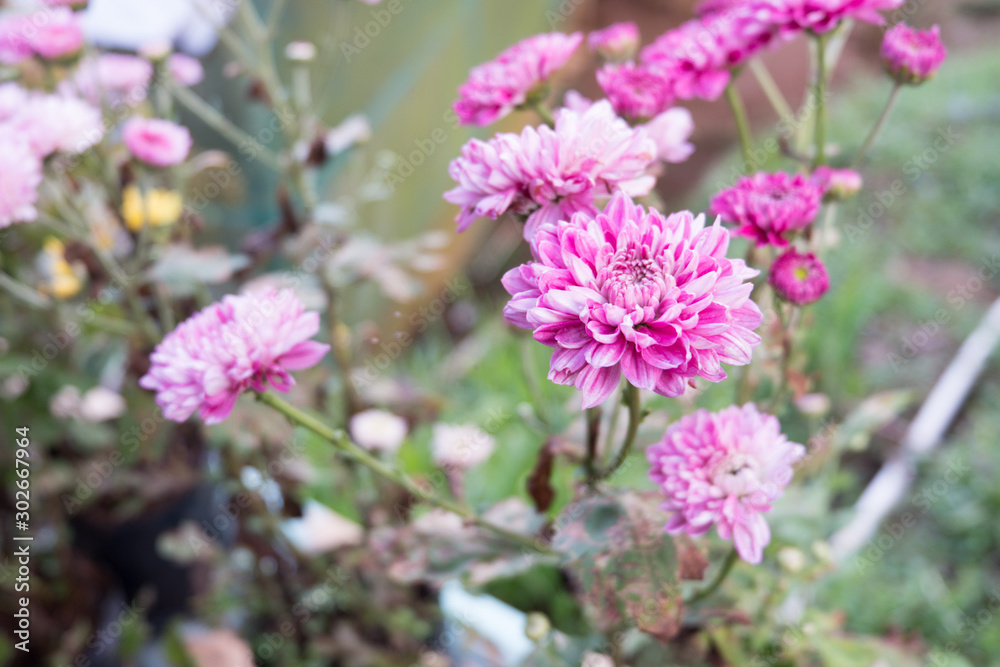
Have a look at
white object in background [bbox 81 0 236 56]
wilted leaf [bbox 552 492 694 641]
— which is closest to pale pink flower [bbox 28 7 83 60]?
white object in background [bbox 81 0 236 56]

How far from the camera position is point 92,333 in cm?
89

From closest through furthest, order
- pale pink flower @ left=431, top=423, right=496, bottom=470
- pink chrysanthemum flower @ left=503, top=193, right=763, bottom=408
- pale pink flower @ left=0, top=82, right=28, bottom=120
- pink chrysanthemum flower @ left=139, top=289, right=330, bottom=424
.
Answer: pink chrysanthemum flower @ left=503, top=193, right=763, bottom=408
pink chrysanthemum flower @ left=139, top=289, right=330, bottom=424
pale pink flower @ left=0, top=82, right=28, bottom=120
pale pink flower @ left=431, top=423, right=496, bottom=470

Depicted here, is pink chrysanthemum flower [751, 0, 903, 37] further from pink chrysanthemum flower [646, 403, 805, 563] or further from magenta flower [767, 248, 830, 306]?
pink chrysanthemum flower [646, 403, 805, 563]

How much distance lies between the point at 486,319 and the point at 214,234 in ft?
2.88

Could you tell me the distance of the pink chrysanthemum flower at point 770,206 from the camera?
1.54 feet

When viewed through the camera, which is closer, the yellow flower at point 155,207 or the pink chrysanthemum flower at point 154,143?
the pink chrysanthemum flower at point 154,143

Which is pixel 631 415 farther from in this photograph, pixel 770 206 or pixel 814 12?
pixel 814 12

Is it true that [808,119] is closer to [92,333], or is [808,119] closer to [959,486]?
[92,333]

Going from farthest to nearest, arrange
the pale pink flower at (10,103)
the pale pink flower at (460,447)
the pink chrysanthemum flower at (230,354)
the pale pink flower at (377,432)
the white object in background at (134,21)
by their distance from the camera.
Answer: the white object in background at (134,21)
the pale pink flower at (460,447)
the pale pink flower at (377,432)
the pale pink flower at (10,103)
the pink chrysanthemum flower at (230,354)

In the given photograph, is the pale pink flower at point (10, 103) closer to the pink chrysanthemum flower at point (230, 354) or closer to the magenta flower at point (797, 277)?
the pink chrysanthemum flower at point (230, 354)

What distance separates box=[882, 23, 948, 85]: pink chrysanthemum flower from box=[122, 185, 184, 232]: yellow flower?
747mm

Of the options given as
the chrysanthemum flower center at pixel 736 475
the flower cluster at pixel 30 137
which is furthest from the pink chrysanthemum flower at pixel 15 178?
the chrysanthemum flower center at pixel 736 475

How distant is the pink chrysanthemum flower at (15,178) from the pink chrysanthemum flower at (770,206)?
22.7 inches

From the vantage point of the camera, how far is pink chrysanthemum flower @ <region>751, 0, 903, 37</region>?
0.51 metres
